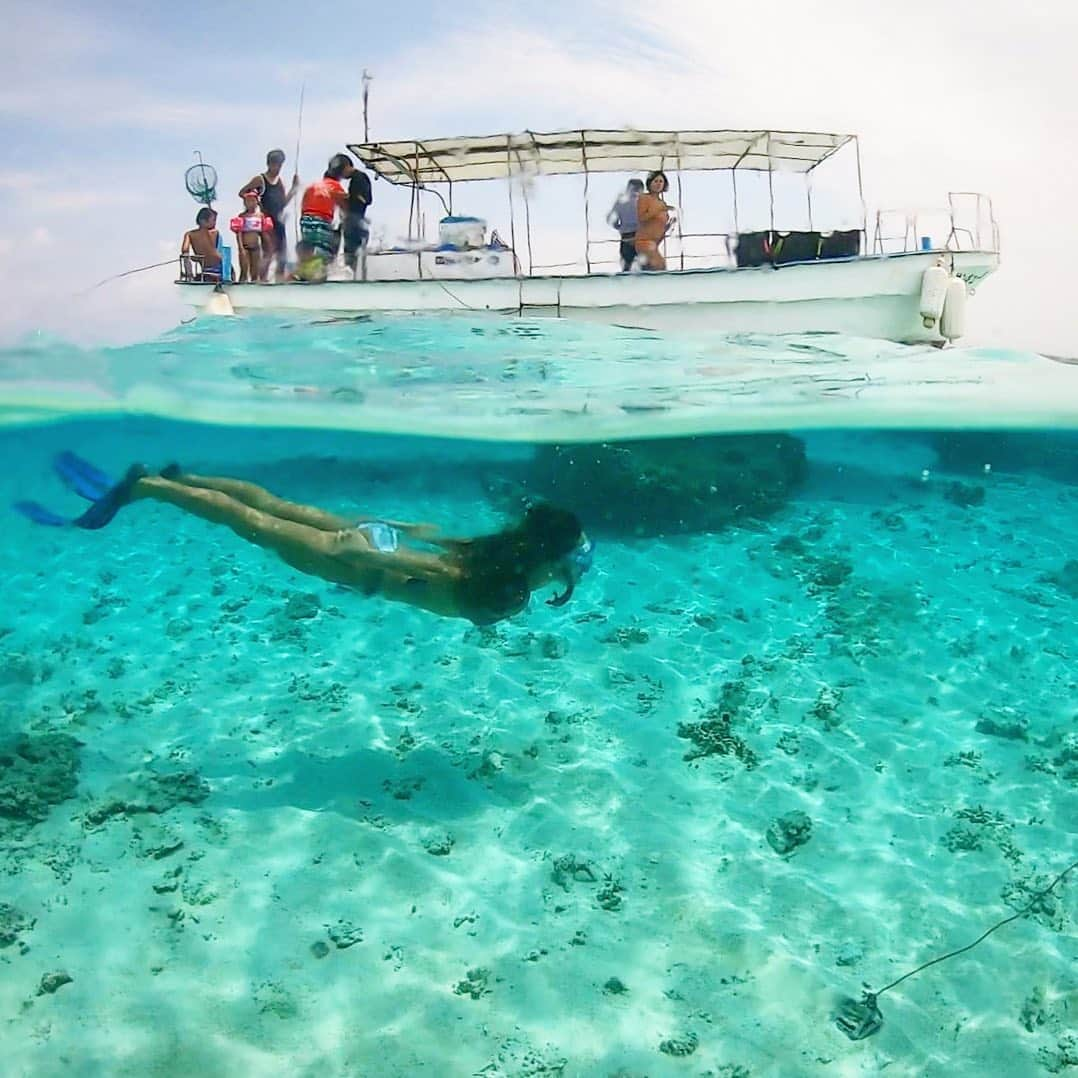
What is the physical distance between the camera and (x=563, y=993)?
621 cm

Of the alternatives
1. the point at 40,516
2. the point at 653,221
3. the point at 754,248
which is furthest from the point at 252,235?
the point at 754,248

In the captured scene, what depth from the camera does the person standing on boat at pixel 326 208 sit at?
15398mm

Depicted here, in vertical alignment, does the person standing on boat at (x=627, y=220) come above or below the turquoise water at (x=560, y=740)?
above

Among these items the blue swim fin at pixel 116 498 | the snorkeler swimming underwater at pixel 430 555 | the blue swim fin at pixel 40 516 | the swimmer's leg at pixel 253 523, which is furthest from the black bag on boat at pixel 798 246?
the blue swim fin at pixel 40 516

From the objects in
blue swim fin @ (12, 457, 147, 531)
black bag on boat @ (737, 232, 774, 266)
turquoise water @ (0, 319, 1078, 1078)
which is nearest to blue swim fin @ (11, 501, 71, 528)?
blue swim fin @ (12, 457, 147, 531)

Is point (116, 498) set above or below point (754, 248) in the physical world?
below

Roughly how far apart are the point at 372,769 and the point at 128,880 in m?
2.37

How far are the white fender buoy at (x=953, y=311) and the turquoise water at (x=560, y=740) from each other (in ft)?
4.77

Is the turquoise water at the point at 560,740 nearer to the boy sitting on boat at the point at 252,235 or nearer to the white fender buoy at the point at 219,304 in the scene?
the white fender buoy at the point at 219,304

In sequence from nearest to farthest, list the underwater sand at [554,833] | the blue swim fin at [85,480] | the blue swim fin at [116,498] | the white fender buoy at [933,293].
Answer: the underwater sand at [554,833] < the blue swim fin at [116,498] < the blue swim fin at [85,480] < the white fender buoy at [933,293]

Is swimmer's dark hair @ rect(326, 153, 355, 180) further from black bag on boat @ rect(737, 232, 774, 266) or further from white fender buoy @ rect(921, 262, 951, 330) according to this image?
white fender buoy @ rect(921, 262, 951, 330)

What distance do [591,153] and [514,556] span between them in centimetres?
1137

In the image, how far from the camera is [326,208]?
15688mm

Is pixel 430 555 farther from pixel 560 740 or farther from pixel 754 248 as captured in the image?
pixel 754 248
